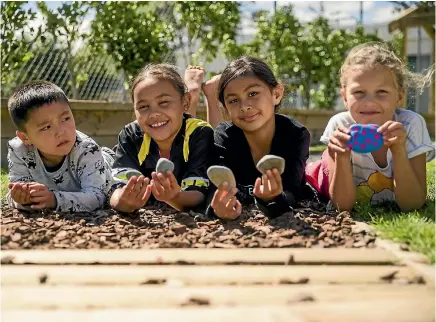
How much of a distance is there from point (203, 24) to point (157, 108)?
22.0 ft

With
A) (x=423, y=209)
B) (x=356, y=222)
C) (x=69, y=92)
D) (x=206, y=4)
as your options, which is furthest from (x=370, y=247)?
(x=206, y=4)

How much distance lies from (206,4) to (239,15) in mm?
1347

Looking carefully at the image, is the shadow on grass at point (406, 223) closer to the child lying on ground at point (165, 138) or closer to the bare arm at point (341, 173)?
the bare arm at point (341, 173)

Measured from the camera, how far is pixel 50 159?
377 centimetres

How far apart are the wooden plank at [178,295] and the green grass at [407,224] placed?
43 centimetres

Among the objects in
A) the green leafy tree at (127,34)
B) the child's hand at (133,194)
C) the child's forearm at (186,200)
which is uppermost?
the green leafy tree at (127,34)

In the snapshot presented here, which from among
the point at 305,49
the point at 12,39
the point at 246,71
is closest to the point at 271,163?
the point at 246,71

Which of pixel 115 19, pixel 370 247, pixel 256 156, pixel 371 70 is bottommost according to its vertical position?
pixel 370 247

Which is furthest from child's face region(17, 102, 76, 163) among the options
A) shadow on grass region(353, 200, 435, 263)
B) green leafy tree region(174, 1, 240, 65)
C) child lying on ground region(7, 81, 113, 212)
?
green leafy tree region(174, 1, 240, 65)

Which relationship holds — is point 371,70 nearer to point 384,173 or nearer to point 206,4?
point 384,173

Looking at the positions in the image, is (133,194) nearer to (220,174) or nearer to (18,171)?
(220,174)

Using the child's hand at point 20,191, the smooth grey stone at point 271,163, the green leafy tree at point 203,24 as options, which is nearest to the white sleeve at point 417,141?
the smooth grey stone at point 271,163

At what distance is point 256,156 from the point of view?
12.1ft

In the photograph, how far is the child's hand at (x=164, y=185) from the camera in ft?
9.77
